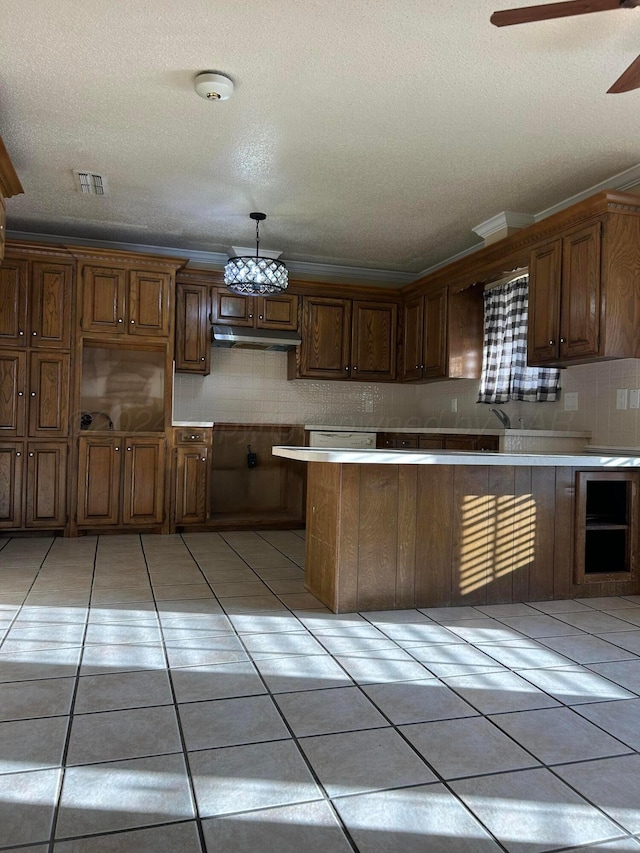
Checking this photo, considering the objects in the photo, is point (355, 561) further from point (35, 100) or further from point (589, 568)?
point (35, 100)

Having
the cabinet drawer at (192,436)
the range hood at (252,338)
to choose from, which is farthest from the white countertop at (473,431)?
the cabinet drawer at (192,436)

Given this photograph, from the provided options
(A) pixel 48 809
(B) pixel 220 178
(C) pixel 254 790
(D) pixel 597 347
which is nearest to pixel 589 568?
(D) pixel 597 347

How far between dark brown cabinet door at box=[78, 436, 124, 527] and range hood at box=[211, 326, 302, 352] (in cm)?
132

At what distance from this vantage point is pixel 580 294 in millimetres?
3867

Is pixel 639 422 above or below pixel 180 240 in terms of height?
below

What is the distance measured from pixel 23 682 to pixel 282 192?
11.6 ft

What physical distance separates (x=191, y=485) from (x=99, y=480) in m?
0.73

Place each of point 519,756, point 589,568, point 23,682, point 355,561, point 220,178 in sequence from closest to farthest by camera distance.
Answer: point 519,756, point 23,682, point 355,561, point 589,568, point 220,178

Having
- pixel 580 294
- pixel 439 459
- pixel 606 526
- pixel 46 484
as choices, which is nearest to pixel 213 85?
pixel 439 459

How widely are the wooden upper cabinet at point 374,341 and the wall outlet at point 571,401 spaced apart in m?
2.08

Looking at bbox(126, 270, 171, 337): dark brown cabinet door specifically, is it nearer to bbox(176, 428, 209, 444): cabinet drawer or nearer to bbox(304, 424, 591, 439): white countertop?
bbox(176, 428, 209, 444): cabinet drawer

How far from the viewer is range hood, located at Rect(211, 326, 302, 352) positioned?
5746 mm

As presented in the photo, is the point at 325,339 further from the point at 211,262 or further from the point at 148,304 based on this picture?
the point at 148,304

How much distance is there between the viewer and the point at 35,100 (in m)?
3.32
